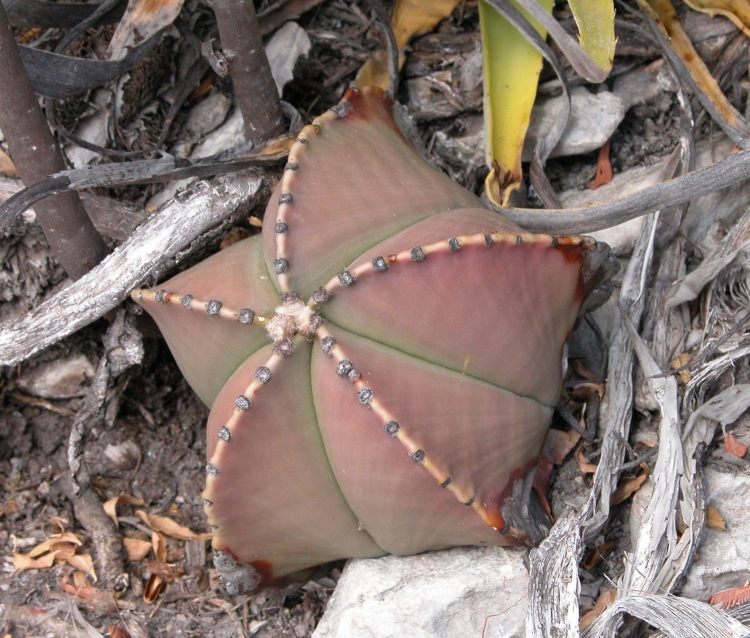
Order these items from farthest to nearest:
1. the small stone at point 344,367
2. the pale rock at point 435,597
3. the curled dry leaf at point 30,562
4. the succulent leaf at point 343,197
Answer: the curled dry leaf at point 30,562 < the pale rock at point 435,597 < the succulent leaf at point 343,197 < the small stone at point 344,367

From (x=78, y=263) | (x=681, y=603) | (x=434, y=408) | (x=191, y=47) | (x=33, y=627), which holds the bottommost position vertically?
(x=681, y=603)

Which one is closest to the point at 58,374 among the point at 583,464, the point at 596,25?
the point at 583,464

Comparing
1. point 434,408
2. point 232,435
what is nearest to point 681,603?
point 434,408

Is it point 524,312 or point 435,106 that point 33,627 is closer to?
point 524,312

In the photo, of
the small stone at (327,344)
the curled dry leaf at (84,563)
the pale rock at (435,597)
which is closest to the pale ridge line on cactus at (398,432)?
the small stone at (327,344)

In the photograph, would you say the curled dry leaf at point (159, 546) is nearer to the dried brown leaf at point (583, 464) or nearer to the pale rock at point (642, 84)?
the dried brown leaf at point (583, 464)

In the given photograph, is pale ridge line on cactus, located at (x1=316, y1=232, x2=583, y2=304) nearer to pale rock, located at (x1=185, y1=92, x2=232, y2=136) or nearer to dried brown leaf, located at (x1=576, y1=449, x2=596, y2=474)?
dried brown leaf, located at (x1=576, y1=449, x2=596, y2=474)
